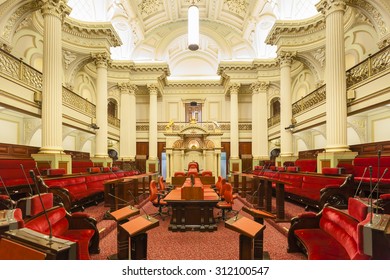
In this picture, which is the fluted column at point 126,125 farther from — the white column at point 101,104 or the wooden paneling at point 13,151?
the wooden paneling at point 13,151

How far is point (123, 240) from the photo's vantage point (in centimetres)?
307

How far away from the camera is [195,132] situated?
15961 mm

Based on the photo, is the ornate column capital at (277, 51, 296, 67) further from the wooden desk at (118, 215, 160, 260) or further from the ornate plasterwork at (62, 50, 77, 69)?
the wooden desk at (118, 215, 160, 260)

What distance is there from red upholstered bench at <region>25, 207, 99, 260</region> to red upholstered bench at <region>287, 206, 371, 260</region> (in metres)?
2.68

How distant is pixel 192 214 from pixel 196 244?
0.94 meters

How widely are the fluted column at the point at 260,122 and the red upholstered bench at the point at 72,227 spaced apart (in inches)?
554

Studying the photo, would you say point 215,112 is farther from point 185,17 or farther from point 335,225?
point 335,225

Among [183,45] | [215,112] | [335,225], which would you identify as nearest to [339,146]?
[335,225]

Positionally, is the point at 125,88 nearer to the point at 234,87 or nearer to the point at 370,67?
the point at 234,87

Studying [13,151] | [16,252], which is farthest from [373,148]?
[13,151]

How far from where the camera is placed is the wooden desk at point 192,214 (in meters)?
4.99

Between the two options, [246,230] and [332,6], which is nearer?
[246,230]

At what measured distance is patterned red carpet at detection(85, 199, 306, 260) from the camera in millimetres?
3697

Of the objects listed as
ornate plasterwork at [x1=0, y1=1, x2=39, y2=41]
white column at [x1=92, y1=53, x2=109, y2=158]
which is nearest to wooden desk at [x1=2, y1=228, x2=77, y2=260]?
ornate plasterwork at [x1=0, y1=1, x2=39, y2=41]
